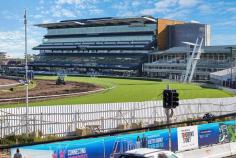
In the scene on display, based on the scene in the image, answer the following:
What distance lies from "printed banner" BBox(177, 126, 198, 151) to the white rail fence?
943cm

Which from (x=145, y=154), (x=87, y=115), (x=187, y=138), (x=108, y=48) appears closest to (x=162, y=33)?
(x=108, y=48)

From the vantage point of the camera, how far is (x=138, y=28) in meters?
176

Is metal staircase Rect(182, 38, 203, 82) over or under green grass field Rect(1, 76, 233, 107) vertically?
over

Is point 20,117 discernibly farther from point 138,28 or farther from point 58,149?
point 138,28

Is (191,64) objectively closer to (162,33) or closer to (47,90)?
(162,33)

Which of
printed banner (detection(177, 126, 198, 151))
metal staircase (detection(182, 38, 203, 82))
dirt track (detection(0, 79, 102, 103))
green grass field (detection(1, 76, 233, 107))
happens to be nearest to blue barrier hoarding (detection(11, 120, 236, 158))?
printed banner (detection(177, 126, 198, 151))

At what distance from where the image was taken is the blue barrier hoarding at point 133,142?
1572 centimetres

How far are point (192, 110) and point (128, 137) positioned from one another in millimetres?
26313

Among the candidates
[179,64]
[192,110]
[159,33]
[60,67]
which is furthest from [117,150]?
[60,67]

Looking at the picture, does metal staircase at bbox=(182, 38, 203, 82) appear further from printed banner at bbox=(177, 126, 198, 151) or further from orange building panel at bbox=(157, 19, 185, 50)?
printed banner at bbox=(177, 126, 198, 151)

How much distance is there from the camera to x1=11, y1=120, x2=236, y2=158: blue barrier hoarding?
51.6 ft

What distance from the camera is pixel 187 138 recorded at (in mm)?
22984

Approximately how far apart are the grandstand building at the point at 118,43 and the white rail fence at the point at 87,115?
116755 mm

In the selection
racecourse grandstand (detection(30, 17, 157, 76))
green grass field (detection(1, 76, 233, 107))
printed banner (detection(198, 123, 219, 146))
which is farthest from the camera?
racecourse grandstand (detection(30, 17, 157, 76))
